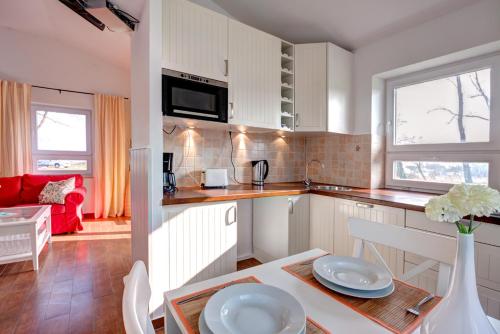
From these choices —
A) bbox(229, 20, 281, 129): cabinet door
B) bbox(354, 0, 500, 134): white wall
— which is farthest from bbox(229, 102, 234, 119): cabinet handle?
bbox(354, 0, 500, 134): white wall

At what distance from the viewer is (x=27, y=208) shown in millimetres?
2768

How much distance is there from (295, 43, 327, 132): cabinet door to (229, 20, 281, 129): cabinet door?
0.24m

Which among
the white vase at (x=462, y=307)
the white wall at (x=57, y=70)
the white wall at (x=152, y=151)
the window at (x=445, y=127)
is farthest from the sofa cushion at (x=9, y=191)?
the window at (x=445, y=127)

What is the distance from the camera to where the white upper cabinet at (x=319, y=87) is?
7.92ft

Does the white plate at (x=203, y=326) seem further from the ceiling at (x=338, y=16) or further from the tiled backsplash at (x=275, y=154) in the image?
the ceiling at (x=338, y=16)

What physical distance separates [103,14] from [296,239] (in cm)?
240

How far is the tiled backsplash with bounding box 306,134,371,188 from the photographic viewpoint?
250 centimetres

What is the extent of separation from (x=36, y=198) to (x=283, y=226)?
11.8 ft

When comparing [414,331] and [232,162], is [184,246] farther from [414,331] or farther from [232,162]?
[414,331]

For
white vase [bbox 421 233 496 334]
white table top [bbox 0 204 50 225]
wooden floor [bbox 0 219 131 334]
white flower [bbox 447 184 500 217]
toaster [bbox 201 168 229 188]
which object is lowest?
wooden floor [bbox 0 219 131 334]

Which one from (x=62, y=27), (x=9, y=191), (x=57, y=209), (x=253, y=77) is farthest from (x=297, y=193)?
(x=62, y=27)

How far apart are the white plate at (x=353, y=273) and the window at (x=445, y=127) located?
1675mm

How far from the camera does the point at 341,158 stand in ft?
8.95

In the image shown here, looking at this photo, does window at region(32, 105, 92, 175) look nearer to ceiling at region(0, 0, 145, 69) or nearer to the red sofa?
the red sofa
